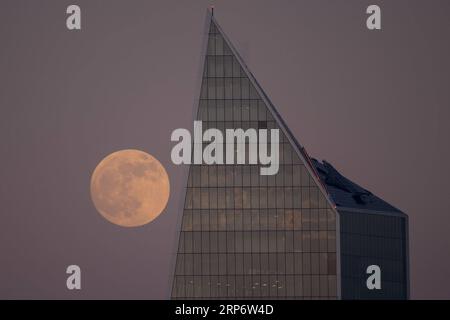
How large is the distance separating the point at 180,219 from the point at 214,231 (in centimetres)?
551

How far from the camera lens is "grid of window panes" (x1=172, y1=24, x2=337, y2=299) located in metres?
178

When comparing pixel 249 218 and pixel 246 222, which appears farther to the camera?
pixel 249 218

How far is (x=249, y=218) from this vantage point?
182500mm

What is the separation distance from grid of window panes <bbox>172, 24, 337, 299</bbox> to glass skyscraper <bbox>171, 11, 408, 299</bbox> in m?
0.14

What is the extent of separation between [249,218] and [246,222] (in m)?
0.77

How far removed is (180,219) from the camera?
582 ft

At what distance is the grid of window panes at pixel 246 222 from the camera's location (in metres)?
178

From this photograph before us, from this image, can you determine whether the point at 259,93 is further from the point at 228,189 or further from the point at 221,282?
the point at 221,282

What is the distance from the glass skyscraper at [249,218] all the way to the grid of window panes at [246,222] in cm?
14

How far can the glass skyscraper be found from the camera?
177750 mm

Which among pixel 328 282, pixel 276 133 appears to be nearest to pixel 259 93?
pixel 276 133

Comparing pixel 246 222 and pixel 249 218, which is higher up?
pixel 249 218
